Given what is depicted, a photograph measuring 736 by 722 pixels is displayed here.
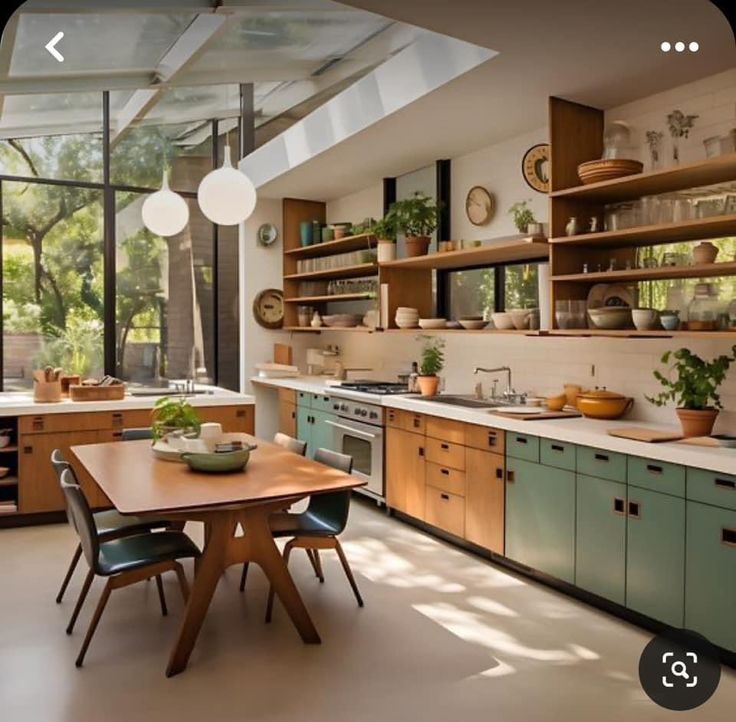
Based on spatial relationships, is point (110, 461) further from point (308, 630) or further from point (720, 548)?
point (720, 548)

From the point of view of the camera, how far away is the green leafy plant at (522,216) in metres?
4.74

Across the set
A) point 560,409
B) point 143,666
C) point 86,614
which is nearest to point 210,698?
point 143,666

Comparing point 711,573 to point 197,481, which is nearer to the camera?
point 711,573

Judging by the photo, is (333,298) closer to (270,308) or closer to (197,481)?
(270,308)

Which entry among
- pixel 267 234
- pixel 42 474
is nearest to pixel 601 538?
pixel 42 474

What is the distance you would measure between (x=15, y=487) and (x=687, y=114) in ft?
16.3

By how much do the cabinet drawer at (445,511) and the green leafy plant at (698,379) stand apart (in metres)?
1.49

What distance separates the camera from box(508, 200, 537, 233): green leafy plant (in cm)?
474

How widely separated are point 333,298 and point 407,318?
131 cm

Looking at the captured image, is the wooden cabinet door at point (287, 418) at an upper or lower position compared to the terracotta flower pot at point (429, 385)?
lower

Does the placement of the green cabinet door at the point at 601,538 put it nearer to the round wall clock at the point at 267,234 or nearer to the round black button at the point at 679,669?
the round black button at the point at 679,669

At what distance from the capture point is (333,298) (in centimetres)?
698

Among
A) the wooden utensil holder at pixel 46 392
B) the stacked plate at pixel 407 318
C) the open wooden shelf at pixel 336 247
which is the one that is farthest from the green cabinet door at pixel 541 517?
the wooden utensil holder at pixel 46 392

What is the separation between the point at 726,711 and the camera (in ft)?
9.23
